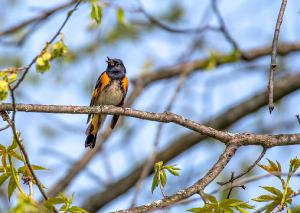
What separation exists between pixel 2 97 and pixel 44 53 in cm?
47

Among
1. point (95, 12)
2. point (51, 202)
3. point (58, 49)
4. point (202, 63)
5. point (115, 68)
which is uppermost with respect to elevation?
point (202, 63)

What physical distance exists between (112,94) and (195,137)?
141cm

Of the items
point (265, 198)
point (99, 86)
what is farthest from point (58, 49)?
point (99, 86)

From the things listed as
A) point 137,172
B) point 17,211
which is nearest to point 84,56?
point 137,172

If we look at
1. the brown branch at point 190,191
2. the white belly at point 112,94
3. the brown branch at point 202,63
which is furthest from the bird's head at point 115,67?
the brown branch at point 190,191

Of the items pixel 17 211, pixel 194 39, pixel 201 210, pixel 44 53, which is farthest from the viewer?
pixel 194 39

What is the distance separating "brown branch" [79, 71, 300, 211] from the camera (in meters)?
7.54

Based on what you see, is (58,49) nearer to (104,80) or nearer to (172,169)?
(172,169)

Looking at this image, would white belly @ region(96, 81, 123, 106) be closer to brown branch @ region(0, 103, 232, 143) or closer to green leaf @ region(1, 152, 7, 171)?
brown branch @ region(0, 103, 232, 143)

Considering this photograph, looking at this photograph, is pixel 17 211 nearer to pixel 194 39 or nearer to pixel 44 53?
pixel 44 53

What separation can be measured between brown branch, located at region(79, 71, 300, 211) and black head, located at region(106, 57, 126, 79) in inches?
50.2

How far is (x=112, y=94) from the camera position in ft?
23.4

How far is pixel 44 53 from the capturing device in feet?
11.5

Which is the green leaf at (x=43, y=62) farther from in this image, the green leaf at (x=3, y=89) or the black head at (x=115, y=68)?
the black head at (x=115, y=68)
